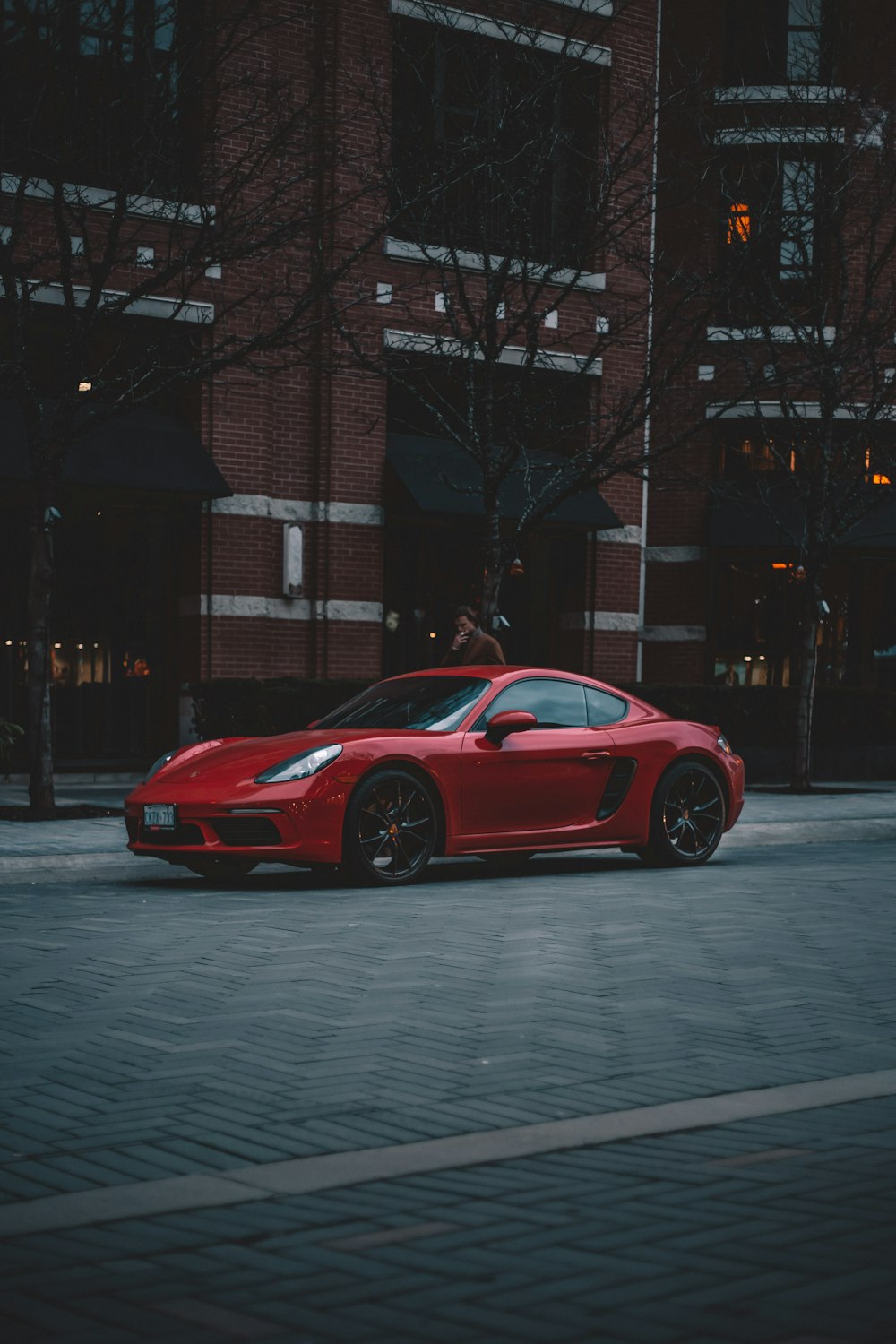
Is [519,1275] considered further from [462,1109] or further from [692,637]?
[692,637]

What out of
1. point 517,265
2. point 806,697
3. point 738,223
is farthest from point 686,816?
point 517,265

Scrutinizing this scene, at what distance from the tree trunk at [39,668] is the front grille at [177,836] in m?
3.74

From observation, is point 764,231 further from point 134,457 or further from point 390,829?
point 390,829

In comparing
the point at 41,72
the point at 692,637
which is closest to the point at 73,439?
the point at 41,72

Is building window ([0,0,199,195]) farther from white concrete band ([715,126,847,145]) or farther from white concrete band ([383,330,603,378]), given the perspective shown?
white concrete band ([715,126,847,145])

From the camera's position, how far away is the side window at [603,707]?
12.6 m

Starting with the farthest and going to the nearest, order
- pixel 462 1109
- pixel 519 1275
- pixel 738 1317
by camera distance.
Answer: pixel 462 1109, pixel 519 1275, pixel 738 1317

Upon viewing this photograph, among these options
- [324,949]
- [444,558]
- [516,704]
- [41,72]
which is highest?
[41,72]

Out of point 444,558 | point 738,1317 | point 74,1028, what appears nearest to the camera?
point 738,1317

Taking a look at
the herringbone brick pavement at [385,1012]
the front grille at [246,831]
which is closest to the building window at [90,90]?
the front grille at [246,831]

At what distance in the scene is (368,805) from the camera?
11219mm

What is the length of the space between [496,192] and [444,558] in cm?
511

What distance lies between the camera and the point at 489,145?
17.6 m

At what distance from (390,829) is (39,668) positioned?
4.61 meters
